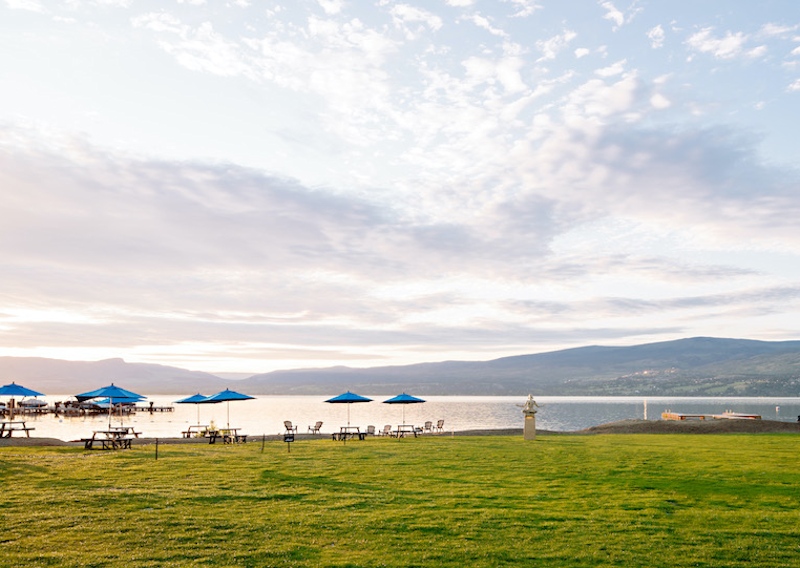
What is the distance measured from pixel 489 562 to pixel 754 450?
2145 centimetres

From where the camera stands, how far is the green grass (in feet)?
34.5

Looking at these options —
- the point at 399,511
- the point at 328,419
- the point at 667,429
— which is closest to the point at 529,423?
the point at 667,429

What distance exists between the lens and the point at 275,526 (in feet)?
40.7

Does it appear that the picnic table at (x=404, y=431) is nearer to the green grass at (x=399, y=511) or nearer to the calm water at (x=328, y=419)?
the calm water at (x=328, y=419)

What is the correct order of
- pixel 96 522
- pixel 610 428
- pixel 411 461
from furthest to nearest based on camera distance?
pixel 610 428 → pixel 411 461 → pixel 96 522

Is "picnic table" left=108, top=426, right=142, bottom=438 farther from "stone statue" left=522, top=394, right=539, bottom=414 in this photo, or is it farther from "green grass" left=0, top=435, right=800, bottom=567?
"stone statue" left=522, top=394, right=539, bottom=414

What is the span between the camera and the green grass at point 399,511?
10.5 m

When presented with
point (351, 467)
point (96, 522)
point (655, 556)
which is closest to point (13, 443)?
point (351, 467)

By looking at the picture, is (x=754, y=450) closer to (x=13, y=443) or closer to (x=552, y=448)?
(x=552, y=448)

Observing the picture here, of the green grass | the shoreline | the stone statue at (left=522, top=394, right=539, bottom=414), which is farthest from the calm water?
the green grass

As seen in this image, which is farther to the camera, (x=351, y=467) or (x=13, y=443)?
(x=13, y=443)

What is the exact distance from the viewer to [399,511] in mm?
13836

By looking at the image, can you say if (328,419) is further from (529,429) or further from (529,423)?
(529,423)

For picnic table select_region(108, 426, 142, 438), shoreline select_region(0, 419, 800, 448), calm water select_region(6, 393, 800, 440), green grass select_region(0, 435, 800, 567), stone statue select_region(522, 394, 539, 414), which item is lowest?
calm water select_region(6, 393, 800, 440)
